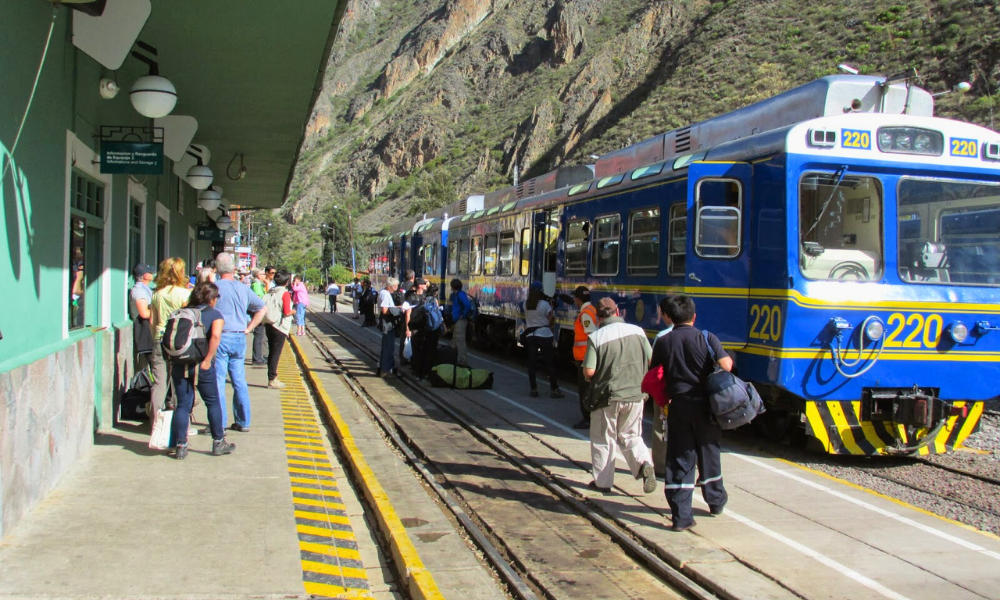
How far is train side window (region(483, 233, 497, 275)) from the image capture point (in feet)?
59.3

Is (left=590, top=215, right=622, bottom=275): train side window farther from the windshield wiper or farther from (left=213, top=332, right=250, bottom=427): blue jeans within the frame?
(left=213, top=332, right=250, bottom=427): blue jeans

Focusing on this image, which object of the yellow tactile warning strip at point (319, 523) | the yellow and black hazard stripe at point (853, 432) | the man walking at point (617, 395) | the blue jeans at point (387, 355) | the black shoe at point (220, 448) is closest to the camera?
the yellow tactile warning strip at point (319, 523)

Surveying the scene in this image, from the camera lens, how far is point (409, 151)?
14475 centimetres

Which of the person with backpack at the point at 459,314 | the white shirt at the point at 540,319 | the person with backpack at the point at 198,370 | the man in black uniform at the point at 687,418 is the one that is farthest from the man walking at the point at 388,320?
the man in black uniform at the point at 687,418

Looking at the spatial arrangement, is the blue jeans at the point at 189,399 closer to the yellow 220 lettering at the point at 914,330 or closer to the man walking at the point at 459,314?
the yellow 220 lettering at the point at 914,330

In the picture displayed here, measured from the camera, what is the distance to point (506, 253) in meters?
17.3

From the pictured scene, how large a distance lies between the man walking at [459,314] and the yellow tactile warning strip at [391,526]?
429 cm

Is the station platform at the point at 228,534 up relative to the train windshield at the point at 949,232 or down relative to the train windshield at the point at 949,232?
down

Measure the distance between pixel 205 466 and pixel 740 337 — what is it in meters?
5.21

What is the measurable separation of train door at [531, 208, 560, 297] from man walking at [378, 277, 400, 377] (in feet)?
8.04

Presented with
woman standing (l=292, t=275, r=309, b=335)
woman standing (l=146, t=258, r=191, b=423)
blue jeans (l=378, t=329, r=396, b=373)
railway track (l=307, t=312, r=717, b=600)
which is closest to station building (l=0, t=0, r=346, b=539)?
woman standing (l=146, t=258, r=191, b=423)

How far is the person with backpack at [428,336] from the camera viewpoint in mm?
13821

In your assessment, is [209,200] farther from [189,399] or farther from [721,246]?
[721,246]

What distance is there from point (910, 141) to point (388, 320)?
26.9 feet
